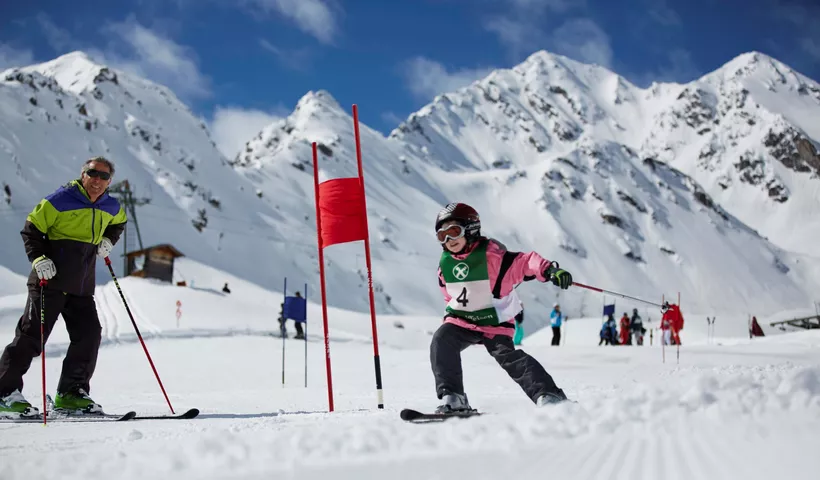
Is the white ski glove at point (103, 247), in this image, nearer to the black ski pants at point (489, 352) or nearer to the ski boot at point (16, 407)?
the ski boot at point (16, 407)

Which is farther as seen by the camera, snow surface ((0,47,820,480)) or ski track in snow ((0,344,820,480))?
snow surface ((0,47,820,480))

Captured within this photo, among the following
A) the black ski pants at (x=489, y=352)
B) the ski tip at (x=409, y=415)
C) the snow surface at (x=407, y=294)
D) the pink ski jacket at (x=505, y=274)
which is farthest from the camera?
the pink ski jacket at (x=505, y=274)

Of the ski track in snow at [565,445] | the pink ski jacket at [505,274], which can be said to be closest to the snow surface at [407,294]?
the ski track in snow at [565,445]

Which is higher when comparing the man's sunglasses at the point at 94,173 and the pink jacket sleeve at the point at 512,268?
the man's sunglasses at the point at 94,173

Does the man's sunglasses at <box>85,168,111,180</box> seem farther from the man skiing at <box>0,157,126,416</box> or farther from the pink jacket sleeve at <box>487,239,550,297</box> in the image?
A: the pink jacket sleeve at <box>487,239,550,297</box>

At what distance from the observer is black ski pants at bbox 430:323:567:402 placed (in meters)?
3.77

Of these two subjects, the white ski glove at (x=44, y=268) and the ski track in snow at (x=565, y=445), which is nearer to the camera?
the ski track in snow at (x=565, y=445)

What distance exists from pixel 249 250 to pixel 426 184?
59721 mm

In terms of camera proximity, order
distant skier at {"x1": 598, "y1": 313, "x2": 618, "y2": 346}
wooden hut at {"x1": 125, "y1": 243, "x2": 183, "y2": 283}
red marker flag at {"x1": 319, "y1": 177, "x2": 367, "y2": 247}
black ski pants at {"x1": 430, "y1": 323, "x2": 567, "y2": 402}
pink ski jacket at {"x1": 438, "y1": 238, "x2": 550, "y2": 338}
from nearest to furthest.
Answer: black ski pants at {"x1": 430, "y1": 323, "x2": 567, "y2": 402}, pink ski jacket at {"x1": 438, "y1": 238, "x2": 550, "y2": 338}, red marker flag at {"x1": 319, "y1": 177, "x2": 367, "y2": 247}, distant skier at {"x1": 598, "y1": 313, "x2": 618, "y2": 346}, wooden hut at {"x1": 125, "y1": 243, "x2": 183, "y2": 283}

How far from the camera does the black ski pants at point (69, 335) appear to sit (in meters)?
4.54

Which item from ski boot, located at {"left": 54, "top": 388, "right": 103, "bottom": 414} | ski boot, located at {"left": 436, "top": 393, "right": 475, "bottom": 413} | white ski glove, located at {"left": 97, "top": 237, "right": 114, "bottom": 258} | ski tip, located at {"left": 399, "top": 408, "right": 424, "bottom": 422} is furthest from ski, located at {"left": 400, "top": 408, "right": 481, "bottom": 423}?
white ski glove, located at {"left": 97, "top": 237, "right": 114, "bottom": 258}

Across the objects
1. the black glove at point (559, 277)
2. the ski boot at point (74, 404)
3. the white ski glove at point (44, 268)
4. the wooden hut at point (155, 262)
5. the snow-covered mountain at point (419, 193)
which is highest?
the snow-covered mountain at point (419, 193)

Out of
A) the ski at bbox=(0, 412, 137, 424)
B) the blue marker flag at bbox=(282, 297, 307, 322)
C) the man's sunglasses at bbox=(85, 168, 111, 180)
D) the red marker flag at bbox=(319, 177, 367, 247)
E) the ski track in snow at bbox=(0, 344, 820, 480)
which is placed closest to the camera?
the ski track in snow at bbox=(0, 344, 820, 480)

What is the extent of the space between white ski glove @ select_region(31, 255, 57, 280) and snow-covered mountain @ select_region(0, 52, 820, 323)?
5458cm
